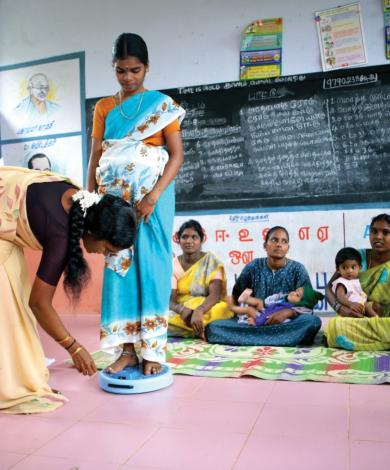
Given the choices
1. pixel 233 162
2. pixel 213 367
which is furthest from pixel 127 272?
→ pixel 233 162

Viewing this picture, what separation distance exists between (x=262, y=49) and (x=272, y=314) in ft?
7.22

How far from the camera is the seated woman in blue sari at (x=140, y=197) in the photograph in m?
2.33

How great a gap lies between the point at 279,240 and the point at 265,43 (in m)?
1.76

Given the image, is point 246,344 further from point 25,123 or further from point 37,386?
point 25,123

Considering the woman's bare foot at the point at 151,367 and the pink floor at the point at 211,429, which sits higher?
the woman's bare foot at the point at 151,367

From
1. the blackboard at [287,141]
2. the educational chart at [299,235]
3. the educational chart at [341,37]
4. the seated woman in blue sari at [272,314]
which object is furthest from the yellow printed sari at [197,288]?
the educational chart at [341,37]

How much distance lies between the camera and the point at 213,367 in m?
2.68

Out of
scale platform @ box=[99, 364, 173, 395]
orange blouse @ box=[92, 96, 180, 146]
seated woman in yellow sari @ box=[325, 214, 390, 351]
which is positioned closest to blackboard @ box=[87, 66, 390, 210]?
A: seated woman in yellow sari @ box=[325, 214, 390, 351]

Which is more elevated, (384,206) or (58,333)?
(384,206)

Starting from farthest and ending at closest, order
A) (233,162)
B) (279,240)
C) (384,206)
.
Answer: (233,162) < (384,206) < (279,240)

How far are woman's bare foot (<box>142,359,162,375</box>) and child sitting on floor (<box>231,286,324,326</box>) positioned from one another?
1.05m

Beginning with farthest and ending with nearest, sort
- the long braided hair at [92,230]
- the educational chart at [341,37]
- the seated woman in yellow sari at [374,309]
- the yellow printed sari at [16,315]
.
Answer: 1. the educational chart at [341,37]
2. the seated woman in yellow sari at [374,309]
3. the yellow printed sari at [16,315]
4. the long braided hair at [92,230]

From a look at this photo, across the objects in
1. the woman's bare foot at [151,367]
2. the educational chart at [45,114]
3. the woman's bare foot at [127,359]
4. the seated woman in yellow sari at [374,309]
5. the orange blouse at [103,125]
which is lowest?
the woman's bare foot at [151,367]

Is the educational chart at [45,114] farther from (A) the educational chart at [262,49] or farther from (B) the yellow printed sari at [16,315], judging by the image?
(B) the yellow printed sari at [16,315]
